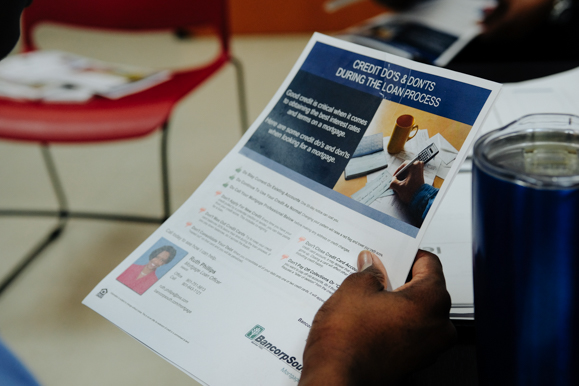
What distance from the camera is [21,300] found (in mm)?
1281

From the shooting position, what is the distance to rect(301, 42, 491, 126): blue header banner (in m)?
0.40

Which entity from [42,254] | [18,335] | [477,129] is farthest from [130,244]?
[477,129]

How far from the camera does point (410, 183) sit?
397mm

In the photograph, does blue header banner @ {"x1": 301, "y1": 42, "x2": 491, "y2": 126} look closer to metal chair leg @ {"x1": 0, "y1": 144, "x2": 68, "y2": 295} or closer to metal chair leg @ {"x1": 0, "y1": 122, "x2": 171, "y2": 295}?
metal chair leg @ {"x1": 0, "y1": 122, "x2": 171, "y2": 295}

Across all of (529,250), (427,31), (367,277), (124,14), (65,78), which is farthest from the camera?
(124,14)

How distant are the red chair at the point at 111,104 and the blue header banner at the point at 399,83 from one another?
0.64m

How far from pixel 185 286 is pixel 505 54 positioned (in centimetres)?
79

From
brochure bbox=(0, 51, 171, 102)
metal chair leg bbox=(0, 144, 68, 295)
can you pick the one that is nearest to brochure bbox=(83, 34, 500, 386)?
brochure bbox=(0, 51, 171, 102)

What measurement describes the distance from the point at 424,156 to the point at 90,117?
907 mm

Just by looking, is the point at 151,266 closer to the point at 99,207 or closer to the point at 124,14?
the point at 124,14

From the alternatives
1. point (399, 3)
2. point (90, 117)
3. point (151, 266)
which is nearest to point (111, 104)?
point (90, 117)

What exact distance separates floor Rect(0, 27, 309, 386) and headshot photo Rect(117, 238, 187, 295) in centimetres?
71

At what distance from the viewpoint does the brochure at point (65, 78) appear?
3.96 feet

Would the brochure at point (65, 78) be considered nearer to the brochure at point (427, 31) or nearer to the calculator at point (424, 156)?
the brochure at point (427, 31)
